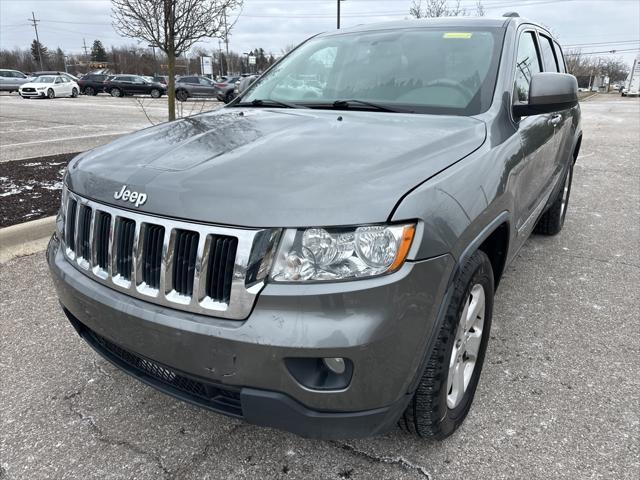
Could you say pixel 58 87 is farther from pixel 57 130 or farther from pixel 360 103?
pixel 360 103

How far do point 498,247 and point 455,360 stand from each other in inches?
26.6

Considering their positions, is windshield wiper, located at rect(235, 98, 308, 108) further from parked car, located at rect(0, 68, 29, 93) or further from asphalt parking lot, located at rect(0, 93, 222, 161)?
parked car, located at rect(0, 68, 29, 93)

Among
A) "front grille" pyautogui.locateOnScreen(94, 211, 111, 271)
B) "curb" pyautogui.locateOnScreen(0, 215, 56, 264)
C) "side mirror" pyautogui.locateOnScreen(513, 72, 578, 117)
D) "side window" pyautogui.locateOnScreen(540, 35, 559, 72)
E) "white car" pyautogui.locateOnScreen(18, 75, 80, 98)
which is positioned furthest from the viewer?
"white car" pyautogui.locateOnScreen(18, 75, 80, 98)

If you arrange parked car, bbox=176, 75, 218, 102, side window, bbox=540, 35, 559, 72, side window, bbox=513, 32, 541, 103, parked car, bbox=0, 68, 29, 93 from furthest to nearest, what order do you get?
parked car, bbox=0, 68, 29, 93 → parked car, bbox=176, 75, 218, 102 → side window, bbox=540, 35, 559, 72 → side window, bbox=513, 32, 541, 103

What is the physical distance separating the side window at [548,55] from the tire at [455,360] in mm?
2255

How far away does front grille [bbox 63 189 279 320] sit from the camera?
5.21ft

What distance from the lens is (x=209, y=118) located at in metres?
2.80

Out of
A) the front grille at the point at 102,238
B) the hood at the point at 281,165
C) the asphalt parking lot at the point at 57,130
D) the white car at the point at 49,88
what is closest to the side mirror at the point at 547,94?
the hood at the point at 281,165

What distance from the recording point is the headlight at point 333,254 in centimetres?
158

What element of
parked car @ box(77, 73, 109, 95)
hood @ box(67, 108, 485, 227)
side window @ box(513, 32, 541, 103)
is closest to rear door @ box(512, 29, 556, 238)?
side window @ box(513, 32, 541, 103)

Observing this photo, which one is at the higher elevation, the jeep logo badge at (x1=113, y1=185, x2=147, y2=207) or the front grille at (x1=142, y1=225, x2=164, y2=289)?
the jeep logo badge at (x1=113, y1=185, x2=147, y2=207)

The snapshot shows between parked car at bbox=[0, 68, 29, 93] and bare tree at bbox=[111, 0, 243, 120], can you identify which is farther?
parked car at bbox=[0, 68, 29, 93]

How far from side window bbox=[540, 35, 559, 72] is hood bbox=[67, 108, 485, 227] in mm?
1764

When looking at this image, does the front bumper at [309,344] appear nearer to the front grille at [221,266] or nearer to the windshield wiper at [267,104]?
the front grille at [221,266]
